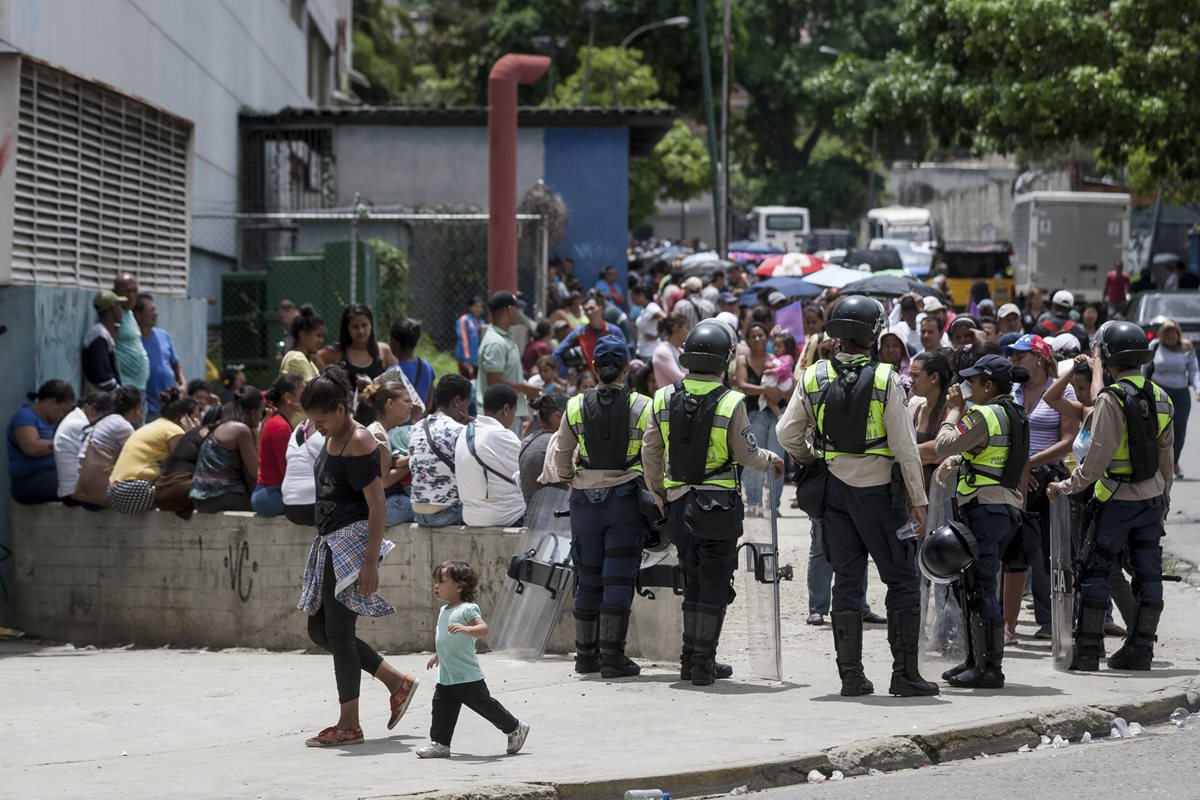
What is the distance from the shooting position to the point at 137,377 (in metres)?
13.5

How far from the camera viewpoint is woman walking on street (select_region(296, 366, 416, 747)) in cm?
736

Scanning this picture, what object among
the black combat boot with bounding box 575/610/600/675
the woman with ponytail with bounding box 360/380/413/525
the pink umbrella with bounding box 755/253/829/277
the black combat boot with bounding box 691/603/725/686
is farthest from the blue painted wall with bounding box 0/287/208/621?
the pink umbrella with bounding box 755/253/829/277

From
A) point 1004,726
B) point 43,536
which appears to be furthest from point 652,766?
point 43,536

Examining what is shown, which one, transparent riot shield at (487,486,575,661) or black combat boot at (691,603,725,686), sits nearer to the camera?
black combat boot at (691,603,725,686)

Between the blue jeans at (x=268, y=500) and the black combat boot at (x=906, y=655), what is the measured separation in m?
4.38

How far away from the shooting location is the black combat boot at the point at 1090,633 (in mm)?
8734

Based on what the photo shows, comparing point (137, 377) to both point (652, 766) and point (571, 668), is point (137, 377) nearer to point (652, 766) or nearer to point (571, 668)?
point (571, 668)

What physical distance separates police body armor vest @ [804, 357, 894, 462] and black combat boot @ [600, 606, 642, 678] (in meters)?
1.47

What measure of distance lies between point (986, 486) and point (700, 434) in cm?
155

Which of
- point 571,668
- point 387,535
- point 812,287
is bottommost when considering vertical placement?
point 571,668

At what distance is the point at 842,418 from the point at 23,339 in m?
6.62

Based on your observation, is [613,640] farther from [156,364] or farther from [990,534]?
[156,364]

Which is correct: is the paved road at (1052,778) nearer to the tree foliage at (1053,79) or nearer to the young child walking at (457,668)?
the young child walking at (457,668)

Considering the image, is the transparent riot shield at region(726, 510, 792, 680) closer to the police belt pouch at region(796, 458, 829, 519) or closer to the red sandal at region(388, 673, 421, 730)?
the police belt pouch at region(796, 458, 829, 519)
